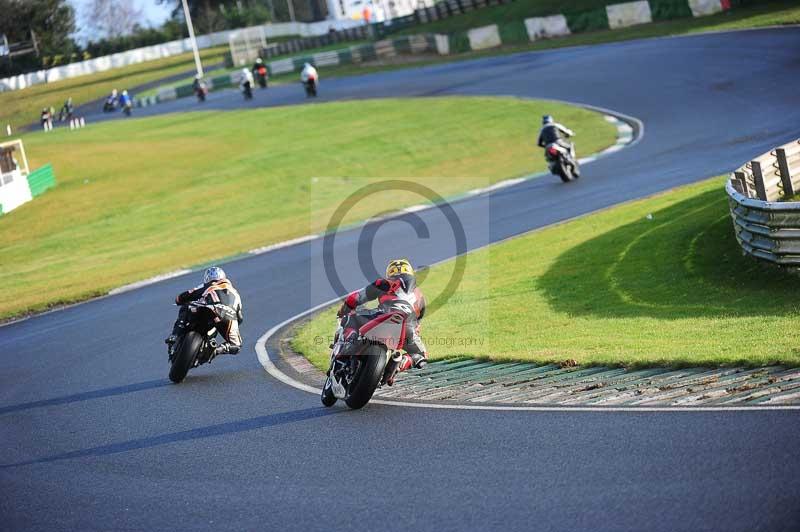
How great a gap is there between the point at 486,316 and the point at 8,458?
686 cm

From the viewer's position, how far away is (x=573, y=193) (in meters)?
24.5

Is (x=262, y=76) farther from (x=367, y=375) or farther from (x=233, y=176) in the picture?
(x=367, y=375)

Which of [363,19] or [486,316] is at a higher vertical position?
[363,19]

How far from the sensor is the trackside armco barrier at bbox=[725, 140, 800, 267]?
501 inches

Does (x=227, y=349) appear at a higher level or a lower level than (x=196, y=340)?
lower

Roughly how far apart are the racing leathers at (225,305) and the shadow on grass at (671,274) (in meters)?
4.33

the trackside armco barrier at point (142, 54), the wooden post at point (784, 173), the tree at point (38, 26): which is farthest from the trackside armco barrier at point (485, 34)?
the wooden post at point (784, 173)

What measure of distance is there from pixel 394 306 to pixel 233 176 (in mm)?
27276

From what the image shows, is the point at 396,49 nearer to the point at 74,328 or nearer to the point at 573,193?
the point at 573,193

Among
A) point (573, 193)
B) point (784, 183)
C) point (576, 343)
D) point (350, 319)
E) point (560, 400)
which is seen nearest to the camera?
point (560, 400)

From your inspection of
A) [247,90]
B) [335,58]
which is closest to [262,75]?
[247,90]

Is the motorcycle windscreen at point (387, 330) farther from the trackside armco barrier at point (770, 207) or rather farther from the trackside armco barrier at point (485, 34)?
the trackside armco barrier at point (485, 34)

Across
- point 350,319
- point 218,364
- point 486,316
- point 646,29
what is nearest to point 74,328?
point 218,364

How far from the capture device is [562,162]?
26.3m
